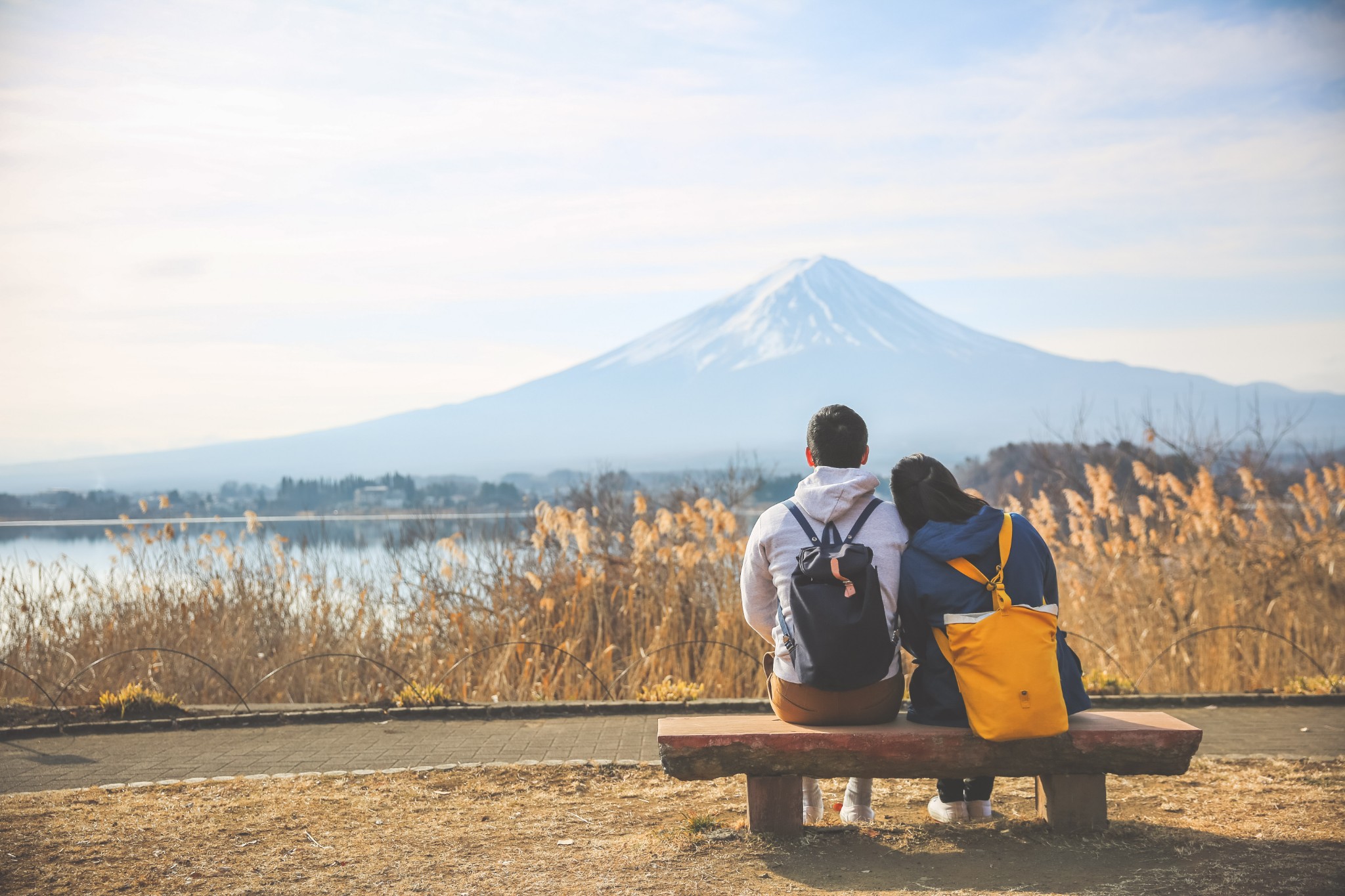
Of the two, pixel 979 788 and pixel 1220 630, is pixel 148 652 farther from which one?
pixel 1220 630

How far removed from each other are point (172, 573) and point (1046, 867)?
781 cm

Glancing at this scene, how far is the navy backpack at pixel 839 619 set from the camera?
386cm

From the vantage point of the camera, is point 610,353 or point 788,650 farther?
point 610,353

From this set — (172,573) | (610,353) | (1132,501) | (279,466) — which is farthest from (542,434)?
(172,573)

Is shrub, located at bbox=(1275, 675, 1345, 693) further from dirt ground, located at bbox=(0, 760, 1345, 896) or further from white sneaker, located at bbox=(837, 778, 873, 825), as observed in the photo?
white sneaker, located at bbox=(837, 778, 873, 825)

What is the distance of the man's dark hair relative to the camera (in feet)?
13.6

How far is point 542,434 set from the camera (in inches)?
6698

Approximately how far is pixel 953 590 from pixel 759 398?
150463 mm

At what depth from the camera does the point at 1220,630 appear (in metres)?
7.90

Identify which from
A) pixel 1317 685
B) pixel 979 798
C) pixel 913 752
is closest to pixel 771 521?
pixel 913 752

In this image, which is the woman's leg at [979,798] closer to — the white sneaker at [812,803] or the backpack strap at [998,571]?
the white sneaker at [812,803]

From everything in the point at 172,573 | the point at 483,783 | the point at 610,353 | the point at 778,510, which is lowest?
the point at 483,783

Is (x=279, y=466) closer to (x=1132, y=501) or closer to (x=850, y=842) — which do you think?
(x=1132, y=501)

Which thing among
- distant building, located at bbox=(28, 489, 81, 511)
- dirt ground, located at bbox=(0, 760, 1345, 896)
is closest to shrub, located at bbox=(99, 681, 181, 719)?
dirt ground, located at bbox=(0, 760, 1345, 896)
